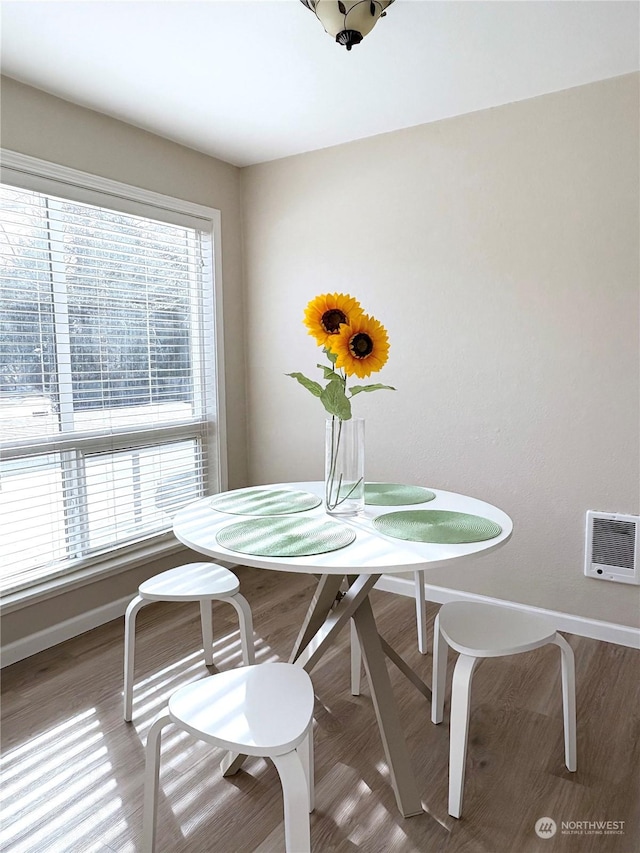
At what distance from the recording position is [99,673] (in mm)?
2457

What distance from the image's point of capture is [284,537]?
1733mm

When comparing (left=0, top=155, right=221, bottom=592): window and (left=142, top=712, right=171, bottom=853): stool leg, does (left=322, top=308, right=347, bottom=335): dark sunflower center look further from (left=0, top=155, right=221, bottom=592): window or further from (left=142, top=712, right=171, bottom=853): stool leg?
(left=0, top=155, right=221, bottom=592): window

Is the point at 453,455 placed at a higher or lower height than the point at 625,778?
higher

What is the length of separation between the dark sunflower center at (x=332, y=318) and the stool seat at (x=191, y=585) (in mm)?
955

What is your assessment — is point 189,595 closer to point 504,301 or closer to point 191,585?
point 191,585

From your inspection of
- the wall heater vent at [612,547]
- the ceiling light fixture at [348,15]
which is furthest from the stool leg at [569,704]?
the ceiling light fixture at [348,15]

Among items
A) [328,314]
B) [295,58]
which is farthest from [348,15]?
[328,314]

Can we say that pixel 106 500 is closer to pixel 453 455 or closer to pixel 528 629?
pixel 453 455

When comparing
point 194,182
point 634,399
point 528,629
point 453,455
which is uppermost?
point 194,182

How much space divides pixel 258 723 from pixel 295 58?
2241 millimetres

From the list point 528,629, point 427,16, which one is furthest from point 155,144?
point 528,629

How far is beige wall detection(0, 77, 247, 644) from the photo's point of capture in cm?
252

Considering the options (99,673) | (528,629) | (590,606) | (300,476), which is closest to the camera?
(528,629)

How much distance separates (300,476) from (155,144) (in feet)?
6.36
